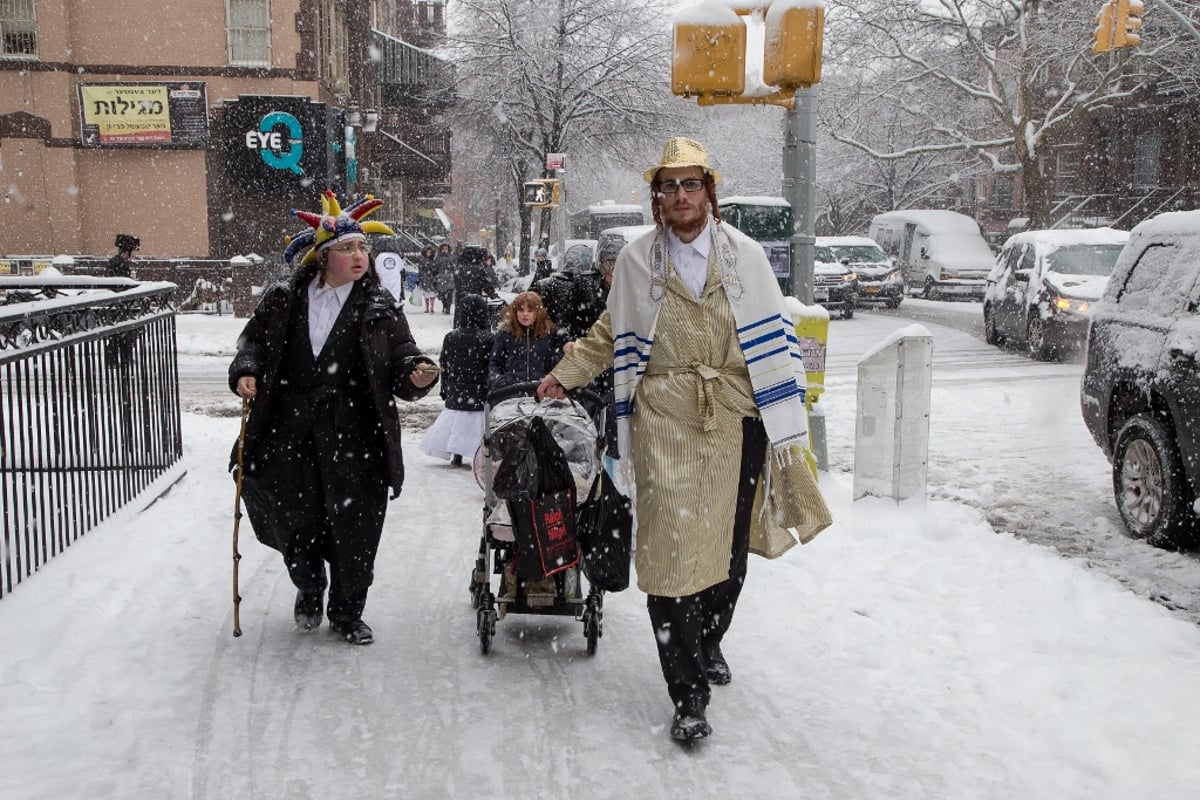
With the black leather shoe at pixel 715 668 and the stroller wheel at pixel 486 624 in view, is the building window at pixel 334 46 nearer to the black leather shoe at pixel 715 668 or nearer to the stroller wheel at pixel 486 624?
the stroller wheel at pixel 486 624

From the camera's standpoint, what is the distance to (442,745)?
14.3 feet

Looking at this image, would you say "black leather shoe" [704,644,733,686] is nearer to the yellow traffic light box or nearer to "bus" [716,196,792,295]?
the yellow traffic light box

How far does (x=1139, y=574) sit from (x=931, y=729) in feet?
8.70

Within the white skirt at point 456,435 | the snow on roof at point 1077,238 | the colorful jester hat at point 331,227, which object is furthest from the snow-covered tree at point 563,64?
the colorful jester hat at point 331,227

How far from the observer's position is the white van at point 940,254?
32.7 metres

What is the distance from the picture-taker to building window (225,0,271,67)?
29328 mm

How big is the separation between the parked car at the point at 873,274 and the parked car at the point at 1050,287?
26.6 feet

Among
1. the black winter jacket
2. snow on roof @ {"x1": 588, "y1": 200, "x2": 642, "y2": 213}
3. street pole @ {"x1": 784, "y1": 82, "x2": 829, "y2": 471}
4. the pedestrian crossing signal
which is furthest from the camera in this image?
snow on roof @ {"x1": 588, "y1": 200, "x2": 642, "y2": 213}

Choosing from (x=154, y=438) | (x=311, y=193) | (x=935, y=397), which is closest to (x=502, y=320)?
(x=154, y=438)

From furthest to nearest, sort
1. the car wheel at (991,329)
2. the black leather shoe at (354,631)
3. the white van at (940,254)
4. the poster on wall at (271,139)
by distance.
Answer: the white van at (940,254), the poster on wall at (271,139), the car wheel at (991,329), the black leather shoe at (354,631)

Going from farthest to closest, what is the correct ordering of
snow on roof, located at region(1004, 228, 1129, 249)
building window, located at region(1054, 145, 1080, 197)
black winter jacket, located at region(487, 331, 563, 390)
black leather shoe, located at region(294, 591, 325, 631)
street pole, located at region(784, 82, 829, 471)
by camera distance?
building window, located at region(1054, 145, 1080, 197) → snow on roof, located at region(1004, 228, 1129, 249) → street pole, located at region(784, 82, 829, 471) → black winter jacket, located at region(487, 331, 563, 390) → black leather shoe, located at region(294, 591, 325, 631)

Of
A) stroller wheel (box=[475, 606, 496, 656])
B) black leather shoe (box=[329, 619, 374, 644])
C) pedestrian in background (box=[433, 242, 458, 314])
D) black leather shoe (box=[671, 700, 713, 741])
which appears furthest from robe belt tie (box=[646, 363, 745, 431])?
pedestrian in background (box=[433, 242, 458, 314])

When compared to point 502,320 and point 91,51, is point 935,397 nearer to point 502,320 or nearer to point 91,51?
point 502,320

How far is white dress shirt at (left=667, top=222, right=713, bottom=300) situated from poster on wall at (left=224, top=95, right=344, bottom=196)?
25.6 m
